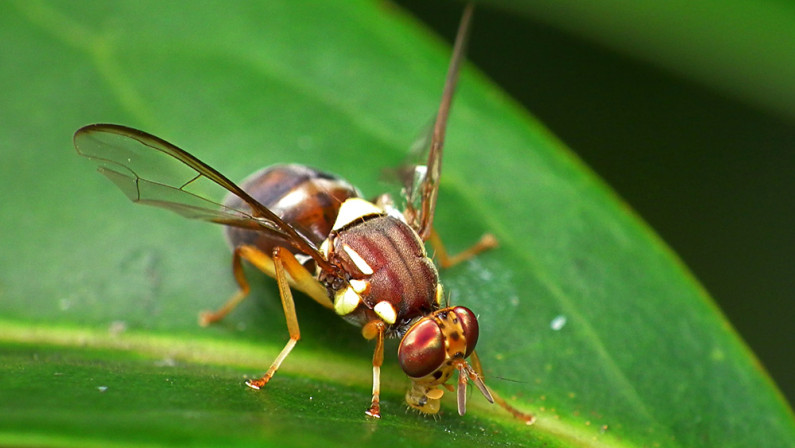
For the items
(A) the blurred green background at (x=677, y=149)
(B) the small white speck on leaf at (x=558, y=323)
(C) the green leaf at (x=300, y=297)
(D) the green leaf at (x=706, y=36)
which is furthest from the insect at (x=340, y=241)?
(A) the blurred green background at (x=677, y=149)

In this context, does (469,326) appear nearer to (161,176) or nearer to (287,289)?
(287,289)

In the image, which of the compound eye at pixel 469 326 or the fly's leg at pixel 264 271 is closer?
the compound eye at pixel 469 326

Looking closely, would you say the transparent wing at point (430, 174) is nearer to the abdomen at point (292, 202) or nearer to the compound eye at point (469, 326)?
the abdomen at point (292, 202)

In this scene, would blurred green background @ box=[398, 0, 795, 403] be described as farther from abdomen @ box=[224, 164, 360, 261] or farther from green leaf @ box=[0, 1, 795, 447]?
abdomen @ box=[224, 164, 360, 261]

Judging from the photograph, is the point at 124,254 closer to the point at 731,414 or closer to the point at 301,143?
the point at 301,143

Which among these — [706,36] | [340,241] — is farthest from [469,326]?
[706,36]

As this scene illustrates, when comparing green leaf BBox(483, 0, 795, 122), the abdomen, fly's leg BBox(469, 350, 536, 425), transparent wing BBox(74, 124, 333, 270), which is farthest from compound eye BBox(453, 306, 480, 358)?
green leaf BBox(483, 0, 795, 122)

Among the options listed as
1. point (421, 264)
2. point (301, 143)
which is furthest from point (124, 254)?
point (421, 264)
